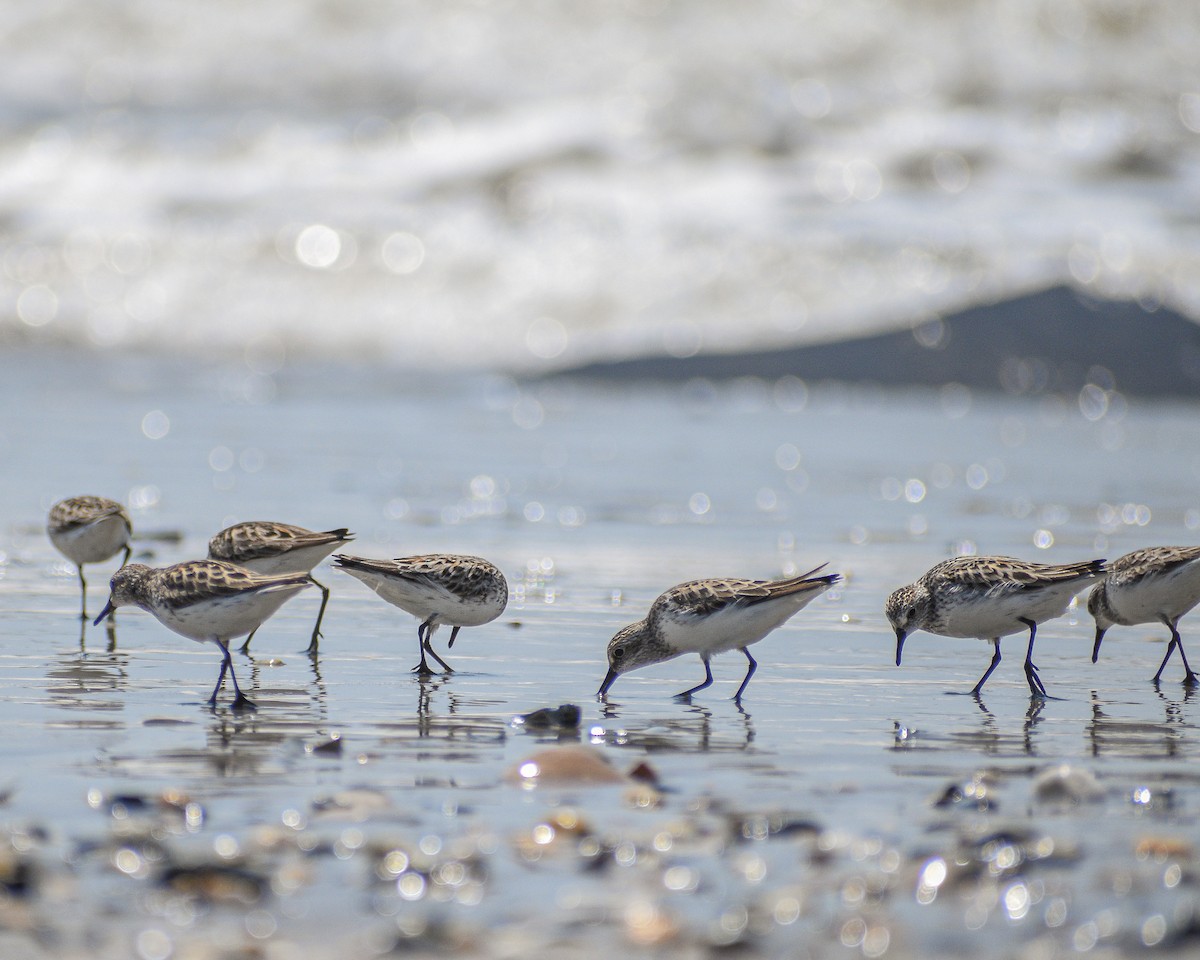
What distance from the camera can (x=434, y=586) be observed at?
27.7 feet

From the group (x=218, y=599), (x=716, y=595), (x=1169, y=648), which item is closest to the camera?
(x=218, y=599)

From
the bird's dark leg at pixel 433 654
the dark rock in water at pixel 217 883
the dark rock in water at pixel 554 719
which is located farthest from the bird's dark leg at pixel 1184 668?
the dark rock in water at pixel 217 883

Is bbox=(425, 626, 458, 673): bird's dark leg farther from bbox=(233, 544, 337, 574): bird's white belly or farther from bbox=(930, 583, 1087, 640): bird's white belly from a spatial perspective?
bbox=(930, 583, 1087, 640): bird's white belly

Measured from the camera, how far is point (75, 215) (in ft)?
130

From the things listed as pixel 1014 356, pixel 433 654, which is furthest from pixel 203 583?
pixel 1014 356

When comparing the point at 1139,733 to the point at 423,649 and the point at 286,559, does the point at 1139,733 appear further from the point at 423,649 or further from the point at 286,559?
the point at 286,559

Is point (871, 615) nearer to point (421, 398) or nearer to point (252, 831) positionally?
point (252, 831)

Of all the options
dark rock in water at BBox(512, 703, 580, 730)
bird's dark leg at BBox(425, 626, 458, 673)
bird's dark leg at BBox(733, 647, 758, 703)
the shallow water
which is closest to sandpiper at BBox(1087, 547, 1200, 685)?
the shallow water

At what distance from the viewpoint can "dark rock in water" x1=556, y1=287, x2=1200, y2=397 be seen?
95.6ft

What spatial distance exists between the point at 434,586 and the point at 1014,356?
23.0 m

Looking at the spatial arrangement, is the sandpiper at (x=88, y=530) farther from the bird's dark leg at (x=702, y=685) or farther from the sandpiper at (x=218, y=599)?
the bird's dark leg at (x=702, y=685)

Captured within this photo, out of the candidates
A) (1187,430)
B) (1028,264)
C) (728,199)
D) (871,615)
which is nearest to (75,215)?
(728,199)

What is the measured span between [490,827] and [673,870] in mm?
713

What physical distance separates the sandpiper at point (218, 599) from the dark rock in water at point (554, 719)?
1.20 metres
